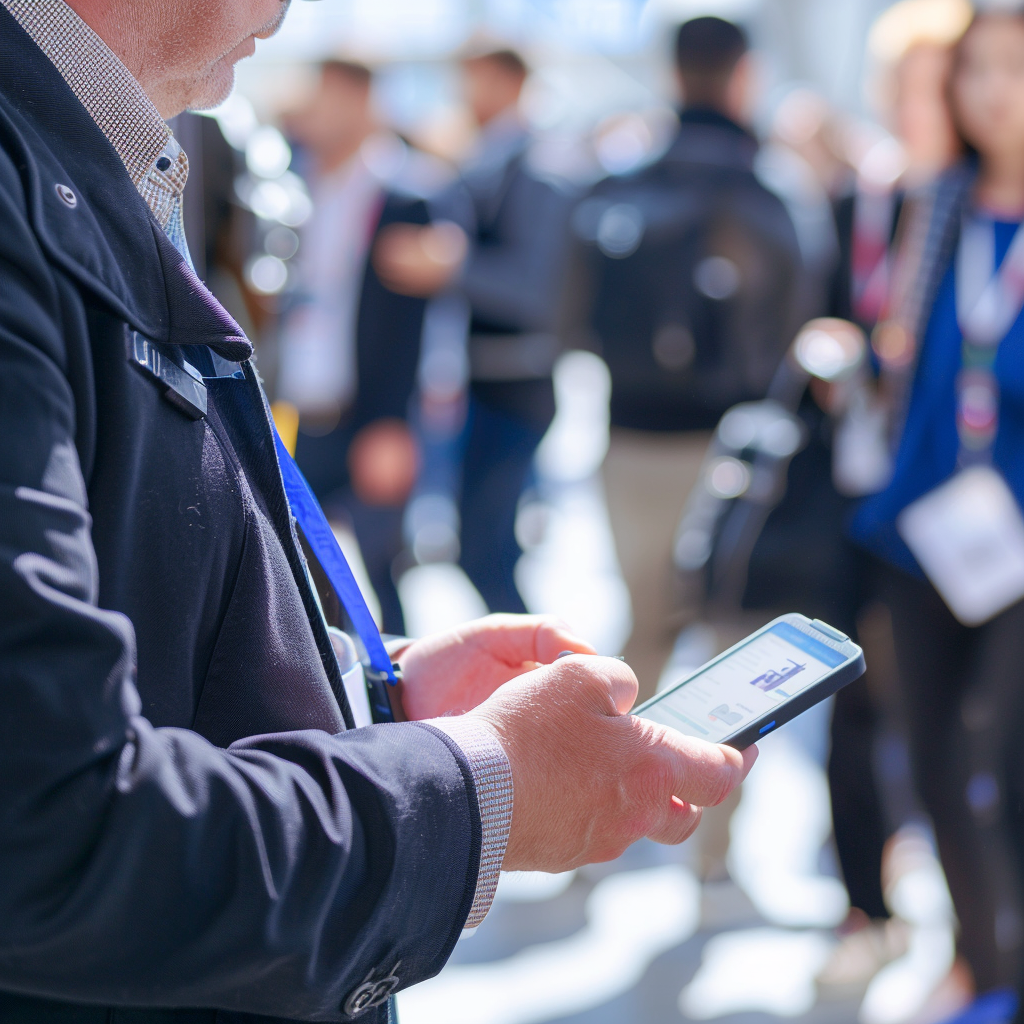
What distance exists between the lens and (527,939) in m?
2.71

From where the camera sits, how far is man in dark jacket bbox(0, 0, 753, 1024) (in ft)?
2.11

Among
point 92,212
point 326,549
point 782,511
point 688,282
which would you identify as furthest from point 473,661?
point 688,282

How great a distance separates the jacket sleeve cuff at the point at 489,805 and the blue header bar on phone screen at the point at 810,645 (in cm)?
36

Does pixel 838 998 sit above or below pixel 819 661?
below

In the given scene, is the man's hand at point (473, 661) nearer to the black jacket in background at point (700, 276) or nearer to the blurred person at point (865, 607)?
the blurred person at point (865, 607)

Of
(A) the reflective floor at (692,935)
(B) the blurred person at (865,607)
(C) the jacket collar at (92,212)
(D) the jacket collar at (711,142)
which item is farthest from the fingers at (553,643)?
(D) the jacket collar at (711,142)

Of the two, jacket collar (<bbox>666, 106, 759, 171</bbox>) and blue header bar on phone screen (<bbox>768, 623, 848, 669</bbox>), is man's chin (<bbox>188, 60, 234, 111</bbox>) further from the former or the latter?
jacket collar (<bbox>666, 106, 759, 171</bbox>)

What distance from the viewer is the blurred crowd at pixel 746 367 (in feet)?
7.60

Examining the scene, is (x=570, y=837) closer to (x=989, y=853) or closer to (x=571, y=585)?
(x=989, y=853)

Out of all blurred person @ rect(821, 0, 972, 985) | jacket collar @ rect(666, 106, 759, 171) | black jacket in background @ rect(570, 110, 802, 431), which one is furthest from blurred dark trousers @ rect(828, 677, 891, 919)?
jacket collar @ rect(666, 106, 759, 171)

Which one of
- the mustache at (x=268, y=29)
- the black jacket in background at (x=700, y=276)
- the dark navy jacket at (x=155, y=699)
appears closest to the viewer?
the dark navy jacket at (x=155, y=699)

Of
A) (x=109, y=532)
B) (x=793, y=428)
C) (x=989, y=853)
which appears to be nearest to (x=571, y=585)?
(x=793, y=428)

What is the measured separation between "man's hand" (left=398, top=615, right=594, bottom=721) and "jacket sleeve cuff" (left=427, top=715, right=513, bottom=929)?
33cm

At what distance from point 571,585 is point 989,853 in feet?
9.95
